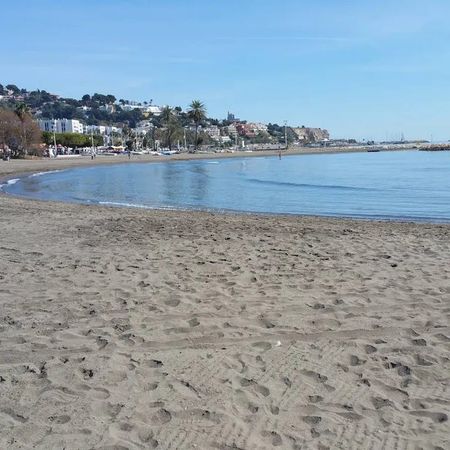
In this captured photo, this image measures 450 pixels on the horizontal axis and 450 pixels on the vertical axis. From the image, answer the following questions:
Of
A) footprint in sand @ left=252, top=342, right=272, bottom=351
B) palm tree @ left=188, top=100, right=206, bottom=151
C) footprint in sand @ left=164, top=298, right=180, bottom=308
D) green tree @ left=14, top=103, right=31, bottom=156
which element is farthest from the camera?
palm tree @ left=188, top=100, right=206, bottom=151

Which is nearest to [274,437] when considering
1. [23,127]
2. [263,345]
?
[263,345]

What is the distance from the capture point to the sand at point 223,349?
343 centimetres

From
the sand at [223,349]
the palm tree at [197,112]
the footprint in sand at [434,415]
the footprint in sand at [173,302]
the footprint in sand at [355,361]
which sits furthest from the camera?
the palm tree at [197,112]

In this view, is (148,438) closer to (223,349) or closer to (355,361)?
(223,349)

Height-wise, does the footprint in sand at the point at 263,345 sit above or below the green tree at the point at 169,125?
below

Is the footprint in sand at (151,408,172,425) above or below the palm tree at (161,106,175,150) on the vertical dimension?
below

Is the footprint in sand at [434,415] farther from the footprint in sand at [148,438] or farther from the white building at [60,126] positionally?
the white building at [60,126]

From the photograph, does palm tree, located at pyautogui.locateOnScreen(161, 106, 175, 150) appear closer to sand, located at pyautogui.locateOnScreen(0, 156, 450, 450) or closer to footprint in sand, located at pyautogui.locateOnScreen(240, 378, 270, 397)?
sand, located at pyautogui.locateOnScreen(0, 156, 450, 450)

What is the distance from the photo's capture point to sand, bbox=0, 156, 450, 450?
343cm

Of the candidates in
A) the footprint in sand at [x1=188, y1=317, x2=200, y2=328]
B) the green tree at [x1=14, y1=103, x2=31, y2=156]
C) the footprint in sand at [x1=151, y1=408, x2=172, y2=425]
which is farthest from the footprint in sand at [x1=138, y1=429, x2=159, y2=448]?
the green tree at [x1=14, y1=103, x2=31, y2=156]

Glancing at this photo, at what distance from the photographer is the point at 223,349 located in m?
4.75

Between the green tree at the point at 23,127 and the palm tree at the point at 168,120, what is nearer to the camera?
the green tree at the point at 23,127

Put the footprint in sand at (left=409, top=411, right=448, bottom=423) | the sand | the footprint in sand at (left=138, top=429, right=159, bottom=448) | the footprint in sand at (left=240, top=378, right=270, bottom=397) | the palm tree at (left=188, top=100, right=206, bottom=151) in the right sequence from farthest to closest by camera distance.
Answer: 1. the palm tree at (left=188, top=100, right=206, bottom=151)
2. the footprint in sand at (left=240, top=378, right=270, bottom=397)
3. the footprint in sand at (left=409, top=411, right=448, bottom=423)
4. the sand
5. the footprint in sand at (left=138, top=429, right=159, bottom=448)

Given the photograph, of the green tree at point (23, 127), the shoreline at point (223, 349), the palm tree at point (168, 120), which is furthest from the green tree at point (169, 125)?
the shoreline at point (223, 349)
